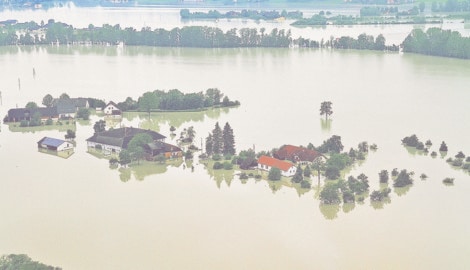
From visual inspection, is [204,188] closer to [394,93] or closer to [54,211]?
[54,211]

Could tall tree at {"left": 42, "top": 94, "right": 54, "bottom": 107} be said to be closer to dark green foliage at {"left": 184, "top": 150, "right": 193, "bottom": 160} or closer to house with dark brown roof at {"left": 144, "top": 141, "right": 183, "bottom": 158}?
house with dark brown roof at {"left": 144, "top": 141, "right": 183, "bottom": 158}

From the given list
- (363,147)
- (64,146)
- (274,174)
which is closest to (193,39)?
(64,146)

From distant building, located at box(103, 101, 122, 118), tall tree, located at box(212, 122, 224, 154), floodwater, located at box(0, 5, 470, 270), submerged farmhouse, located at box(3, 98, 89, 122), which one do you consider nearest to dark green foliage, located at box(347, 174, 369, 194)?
floodwater, located at box(0, 5, 470, 270)

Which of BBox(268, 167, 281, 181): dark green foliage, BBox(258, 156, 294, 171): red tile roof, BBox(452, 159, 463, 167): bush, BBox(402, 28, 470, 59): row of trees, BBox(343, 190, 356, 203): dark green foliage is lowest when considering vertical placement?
BBox(343, 190, 356, 203): dark green foliage

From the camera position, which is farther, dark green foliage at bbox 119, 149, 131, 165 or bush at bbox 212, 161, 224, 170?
dark green foliage at bbox 119, 149, 131, 165

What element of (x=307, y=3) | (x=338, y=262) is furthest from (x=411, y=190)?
(x=307, y=3)

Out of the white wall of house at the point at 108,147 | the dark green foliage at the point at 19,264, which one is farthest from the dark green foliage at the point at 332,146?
the dark green foliage at the point at 19,264
